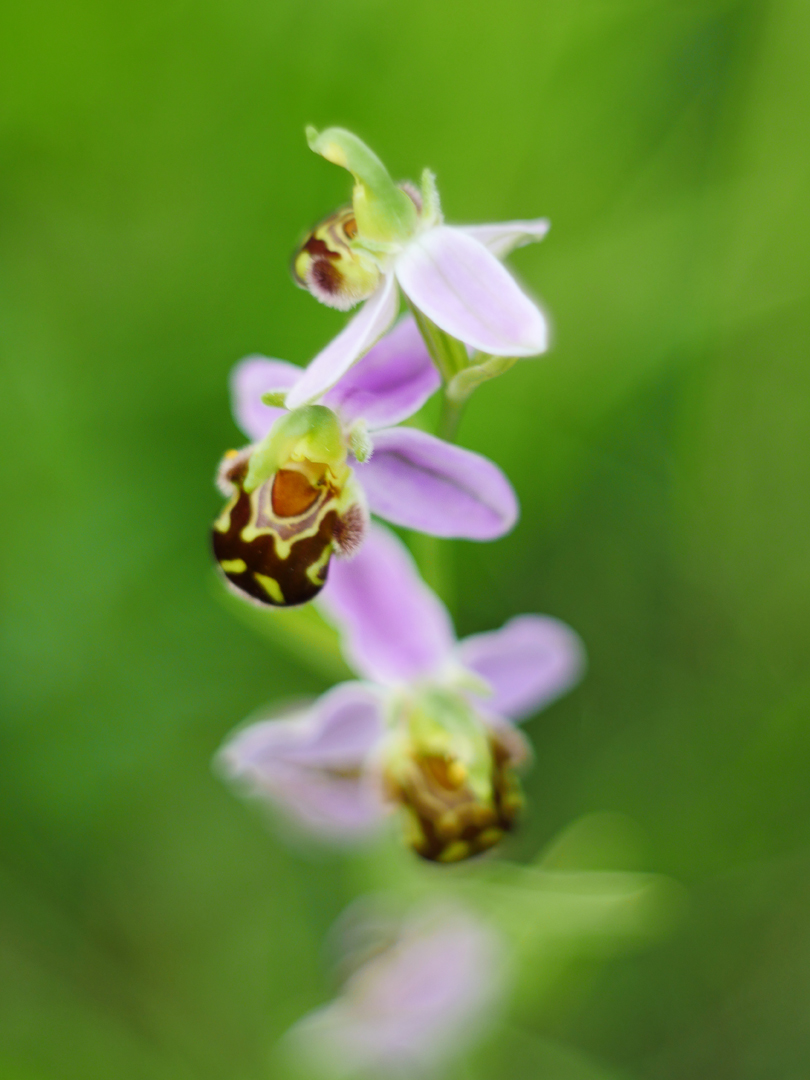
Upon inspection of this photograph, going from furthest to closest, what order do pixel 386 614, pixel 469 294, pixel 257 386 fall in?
pixel 386 614
pixel 257 386
pixel 469 294

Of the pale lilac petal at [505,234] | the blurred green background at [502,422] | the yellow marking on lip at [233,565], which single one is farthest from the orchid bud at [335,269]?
the blurred green background at [502,422]

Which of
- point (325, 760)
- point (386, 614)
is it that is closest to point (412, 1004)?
point (325, 760)


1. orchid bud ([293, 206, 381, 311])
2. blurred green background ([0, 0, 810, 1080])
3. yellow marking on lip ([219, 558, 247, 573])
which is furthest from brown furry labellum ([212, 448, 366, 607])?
blurred green background ([0, 0, 810, 1080])

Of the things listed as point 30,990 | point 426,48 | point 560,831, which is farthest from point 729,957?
point 426,48

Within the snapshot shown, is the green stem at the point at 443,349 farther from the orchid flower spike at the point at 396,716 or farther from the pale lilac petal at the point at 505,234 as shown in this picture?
the orchid flower spike at the point at 396,716

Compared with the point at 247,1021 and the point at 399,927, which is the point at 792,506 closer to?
the point at 399,927

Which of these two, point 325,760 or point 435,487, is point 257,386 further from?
point 325,760

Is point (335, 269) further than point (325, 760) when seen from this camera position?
No
